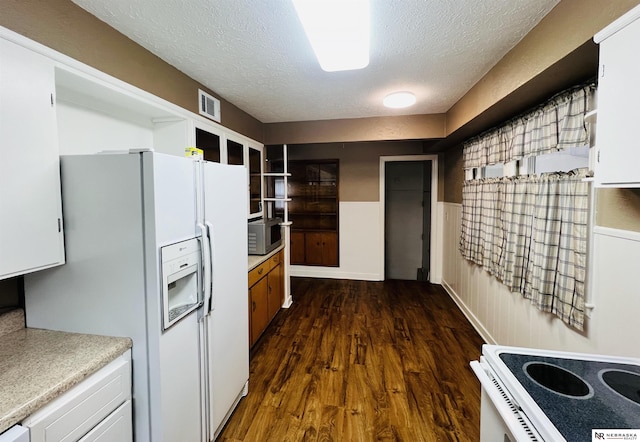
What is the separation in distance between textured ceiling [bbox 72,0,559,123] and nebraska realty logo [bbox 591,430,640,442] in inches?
70.2

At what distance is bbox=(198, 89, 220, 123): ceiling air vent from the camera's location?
2.45m

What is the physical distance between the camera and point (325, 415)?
195 centimetres

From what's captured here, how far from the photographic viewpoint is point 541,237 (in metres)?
1.94

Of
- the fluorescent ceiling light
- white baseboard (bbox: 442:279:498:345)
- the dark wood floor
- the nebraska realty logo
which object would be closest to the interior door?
white baseboard (bbox: 442:279:498:345)

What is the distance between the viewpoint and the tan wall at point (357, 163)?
483 centimetres

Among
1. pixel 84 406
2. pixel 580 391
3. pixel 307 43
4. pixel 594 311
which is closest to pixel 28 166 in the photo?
pixel 84 406

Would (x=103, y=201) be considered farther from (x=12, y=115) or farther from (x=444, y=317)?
(x=444, y=317)

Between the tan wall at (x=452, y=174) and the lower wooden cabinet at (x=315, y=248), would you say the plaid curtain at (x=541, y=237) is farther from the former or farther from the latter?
the lower wooden cabinet at (x=315, y=248)

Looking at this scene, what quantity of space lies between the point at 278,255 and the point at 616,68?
305cm

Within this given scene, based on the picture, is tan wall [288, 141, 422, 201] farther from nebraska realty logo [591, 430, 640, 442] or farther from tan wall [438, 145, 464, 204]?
nebraska realty logo [591, 430, 640, 442]

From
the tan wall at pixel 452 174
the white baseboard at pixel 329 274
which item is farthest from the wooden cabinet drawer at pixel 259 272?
the tan wall at pixel 452 174

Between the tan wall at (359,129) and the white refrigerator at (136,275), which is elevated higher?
the tan wall at (359,129)

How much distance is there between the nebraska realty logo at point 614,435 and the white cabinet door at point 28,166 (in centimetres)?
205

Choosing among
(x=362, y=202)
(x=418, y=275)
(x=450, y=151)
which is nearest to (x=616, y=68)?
(x=450, y=151)
